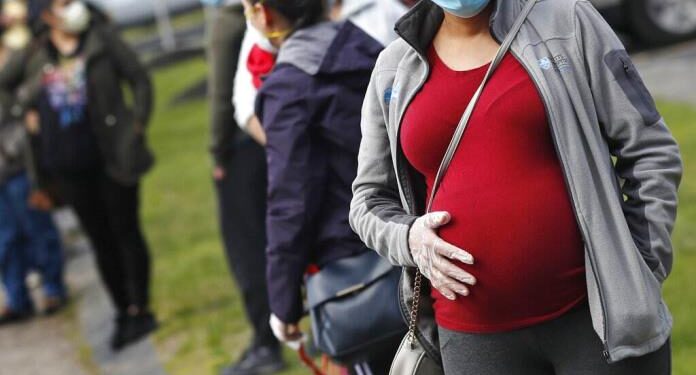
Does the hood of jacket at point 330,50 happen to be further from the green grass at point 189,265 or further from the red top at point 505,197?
the green grass at point 189,265

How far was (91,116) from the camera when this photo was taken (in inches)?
262

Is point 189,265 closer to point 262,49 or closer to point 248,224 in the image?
point 248,224

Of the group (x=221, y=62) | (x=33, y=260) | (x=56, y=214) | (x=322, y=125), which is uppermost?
(x=322, y=125)

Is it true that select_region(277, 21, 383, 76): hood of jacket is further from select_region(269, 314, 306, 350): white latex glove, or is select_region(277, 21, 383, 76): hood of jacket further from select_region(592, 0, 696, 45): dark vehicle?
select_region(592, 0, 696, 45): dark vehicle

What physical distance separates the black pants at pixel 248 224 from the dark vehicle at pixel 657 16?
23.1ft

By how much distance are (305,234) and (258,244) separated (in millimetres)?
2141

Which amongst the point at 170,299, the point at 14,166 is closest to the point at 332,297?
the point at 170,299

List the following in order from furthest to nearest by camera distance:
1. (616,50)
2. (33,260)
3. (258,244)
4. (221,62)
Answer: (33,260) → (258,244) → (221,62) → (616,50)

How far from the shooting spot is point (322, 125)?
11.8 ft

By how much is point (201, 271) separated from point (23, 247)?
1.26 metres

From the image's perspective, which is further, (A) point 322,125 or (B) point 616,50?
(A) point 322,125

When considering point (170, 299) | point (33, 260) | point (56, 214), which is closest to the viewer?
point (170, 299)

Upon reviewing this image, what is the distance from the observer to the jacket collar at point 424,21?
2682mm

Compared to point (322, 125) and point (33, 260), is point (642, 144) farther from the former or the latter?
point (33, 260)
